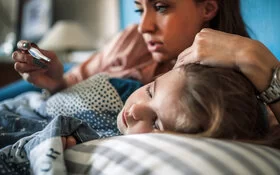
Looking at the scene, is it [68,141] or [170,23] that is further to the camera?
[170,23]

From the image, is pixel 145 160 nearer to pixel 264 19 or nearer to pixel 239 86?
pixel 239 86

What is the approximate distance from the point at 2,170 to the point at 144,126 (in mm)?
248

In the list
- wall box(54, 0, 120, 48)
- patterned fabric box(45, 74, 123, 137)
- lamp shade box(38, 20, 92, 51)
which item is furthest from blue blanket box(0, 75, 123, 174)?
wall box(54, 0, 120, 48)

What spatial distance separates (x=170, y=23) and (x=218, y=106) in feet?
1.44

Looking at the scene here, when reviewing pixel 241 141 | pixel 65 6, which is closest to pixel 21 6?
pixel 65 6

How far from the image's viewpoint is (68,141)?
26.6 inches

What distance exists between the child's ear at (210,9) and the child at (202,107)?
1.29 ft

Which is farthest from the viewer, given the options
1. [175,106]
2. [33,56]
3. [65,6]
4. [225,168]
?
[65,6]

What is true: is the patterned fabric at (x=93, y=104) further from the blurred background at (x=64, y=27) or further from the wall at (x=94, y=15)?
the wall at (x=94, y=15)

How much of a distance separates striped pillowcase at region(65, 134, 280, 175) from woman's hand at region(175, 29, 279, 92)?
0.14m

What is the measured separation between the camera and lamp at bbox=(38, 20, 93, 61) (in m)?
2.40

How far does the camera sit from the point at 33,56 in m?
0.92

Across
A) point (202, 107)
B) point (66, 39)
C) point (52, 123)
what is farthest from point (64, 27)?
point (202, 107)

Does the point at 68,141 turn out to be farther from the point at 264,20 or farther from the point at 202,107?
the point at 264,20
